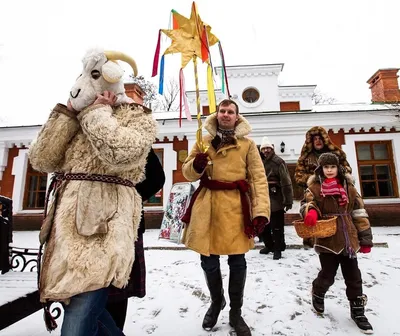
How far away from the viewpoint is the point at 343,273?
245 centimetres

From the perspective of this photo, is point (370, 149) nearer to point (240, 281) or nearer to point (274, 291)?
point (274, 291)

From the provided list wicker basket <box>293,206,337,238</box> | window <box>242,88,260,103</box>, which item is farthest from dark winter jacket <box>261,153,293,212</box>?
window <box>242,88,260,103</box>

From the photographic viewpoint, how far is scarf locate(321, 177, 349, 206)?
244 cm

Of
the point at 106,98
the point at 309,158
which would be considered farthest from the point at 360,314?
the point at 106,98

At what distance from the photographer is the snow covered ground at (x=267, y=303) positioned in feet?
7.44

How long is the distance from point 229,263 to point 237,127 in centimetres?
117

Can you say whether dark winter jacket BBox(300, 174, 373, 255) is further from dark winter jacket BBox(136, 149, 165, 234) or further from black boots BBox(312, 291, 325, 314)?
dark winter jacket BBox(136, 149, 165, 234)

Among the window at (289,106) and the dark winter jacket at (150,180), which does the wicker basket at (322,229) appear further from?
the window at (289,106)

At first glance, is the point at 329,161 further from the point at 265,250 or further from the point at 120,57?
the point at 265,250

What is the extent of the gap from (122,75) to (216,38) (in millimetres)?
1268

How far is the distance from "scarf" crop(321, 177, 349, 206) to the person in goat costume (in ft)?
5.93

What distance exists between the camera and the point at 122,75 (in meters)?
1.49

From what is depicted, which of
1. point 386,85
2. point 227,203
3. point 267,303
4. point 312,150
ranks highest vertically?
point 386,85

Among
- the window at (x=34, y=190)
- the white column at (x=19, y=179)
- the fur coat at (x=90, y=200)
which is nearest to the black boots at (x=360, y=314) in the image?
the fur coat at (x=90, y=200)
